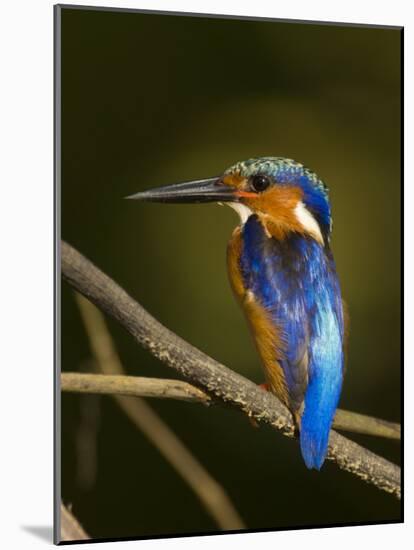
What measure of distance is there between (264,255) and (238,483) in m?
0.86

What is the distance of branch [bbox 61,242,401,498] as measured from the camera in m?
4.35

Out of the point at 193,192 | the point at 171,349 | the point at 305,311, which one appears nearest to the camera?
the point at 171,349

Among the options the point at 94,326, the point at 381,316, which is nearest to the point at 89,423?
the point at 94,326

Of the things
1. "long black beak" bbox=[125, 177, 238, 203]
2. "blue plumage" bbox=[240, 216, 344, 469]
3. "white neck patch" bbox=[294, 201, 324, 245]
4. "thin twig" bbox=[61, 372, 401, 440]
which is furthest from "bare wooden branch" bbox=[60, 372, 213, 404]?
"white neck patch" bbox=[294, 201, 324, 245]

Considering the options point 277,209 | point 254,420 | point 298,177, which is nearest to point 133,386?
point 254,420

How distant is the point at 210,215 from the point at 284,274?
355mm

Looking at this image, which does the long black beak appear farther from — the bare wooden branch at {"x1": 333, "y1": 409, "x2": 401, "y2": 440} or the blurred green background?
the bare wooden branch at {"x1": 333, "y1": 409, "x2": 401, "y2": 440}

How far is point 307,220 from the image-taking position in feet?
15.8

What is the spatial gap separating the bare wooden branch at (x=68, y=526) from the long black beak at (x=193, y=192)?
45.2 inches

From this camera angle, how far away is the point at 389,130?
5.06m

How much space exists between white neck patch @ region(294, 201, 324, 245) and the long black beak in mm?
250

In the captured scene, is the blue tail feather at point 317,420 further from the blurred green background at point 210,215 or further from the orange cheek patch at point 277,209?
the orange cheek patch at point 277,209

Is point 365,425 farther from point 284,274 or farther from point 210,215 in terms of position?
point 210,215

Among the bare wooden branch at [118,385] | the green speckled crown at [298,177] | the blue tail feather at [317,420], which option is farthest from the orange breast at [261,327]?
the bare wooden branch at [118,385]
